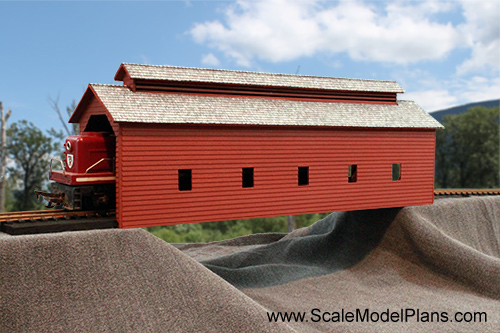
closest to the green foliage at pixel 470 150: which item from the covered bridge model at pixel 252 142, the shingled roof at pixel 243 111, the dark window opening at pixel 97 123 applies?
the covered bridge model at pixel 252 142

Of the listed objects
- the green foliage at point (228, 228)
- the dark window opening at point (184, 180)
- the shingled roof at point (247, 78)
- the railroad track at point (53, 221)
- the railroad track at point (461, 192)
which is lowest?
the green foliage at point (228, 228)

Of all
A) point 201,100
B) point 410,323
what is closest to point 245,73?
point 201,100

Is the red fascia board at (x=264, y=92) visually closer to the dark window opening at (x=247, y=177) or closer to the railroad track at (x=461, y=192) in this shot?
the dark window opening at (x=247, y=177)

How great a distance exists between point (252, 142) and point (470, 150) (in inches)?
1484

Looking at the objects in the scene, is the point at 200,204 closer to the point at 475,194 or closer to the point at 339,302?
the point at 339,302

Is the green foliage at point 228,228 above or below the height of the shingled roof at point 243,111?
below

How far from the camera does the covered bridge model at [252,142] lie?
11.4 metres

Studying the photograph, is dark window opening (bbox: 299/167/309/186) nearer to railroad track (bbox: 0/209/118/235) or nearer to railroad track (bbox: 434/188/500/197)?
railroad track (bbox: 434/188/500/197)

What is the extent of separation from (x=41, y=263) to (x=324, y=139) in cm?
857

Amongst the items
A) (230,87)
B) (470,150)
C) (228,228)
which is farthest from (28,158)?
(470,150)

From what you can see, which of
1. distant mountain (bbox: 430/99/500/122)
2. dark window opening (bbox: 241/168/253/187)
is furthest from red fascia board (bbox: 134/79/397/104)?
distant mountain (bbox: 430/99/500/122)

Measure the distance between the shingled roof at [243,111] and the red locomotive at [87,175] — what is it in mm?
1567

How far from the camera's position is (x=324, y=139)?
45.8 ft

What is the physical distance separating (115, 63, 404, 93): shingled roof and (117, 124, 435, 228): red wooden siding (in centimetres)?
170
